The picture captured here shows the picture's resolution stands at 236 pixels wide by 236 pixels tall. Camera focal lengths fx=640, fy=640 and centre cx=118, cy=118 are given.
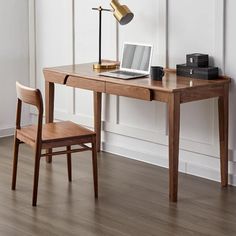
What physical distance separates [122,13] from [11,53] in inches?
57.8

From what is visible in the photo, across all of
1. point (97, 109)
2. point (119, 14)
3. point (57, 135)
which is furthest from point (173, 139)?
point (97, 109)

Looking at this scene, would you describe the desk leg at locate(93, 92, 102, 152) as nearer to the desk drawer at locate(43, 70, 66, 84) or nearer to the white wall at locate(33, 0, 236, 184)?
the white wall at locate(33, 0, 236, 184)

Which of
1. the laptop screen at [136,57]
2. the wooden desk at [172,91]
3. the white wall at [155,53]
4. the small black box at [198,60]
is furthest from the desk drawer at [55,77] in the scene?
the small black box at [198,60]

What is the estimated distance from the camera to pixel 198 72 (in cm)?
400

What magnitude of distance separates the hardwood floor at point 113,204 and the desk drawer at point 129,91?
0.61 meters

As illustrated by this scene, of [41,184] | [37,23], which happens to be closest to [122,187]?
[41,184]

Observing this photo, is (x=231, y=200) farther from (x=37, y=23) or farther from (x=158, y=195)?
(x=37, y=23)

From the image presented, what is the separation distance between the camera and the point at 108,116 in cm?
489

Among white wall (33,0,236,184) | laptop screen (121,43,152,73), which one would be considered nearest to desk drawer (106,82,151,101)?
laptop screen (121,43,152,73)

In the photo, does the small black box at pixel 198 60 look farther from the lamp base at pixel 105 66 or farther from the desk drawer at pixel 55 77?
the desk drawer at pixel 55 77

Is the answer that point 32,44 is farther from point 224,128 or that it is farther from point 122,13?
point 224,128

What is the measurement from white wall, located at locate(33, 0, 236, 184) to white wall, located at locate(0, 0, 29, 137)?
159mm

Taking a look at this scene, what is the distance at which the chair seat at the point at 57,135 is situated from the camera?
3.72m

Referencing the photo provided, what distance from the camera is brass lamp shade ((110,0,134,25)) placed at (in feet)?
14.3
